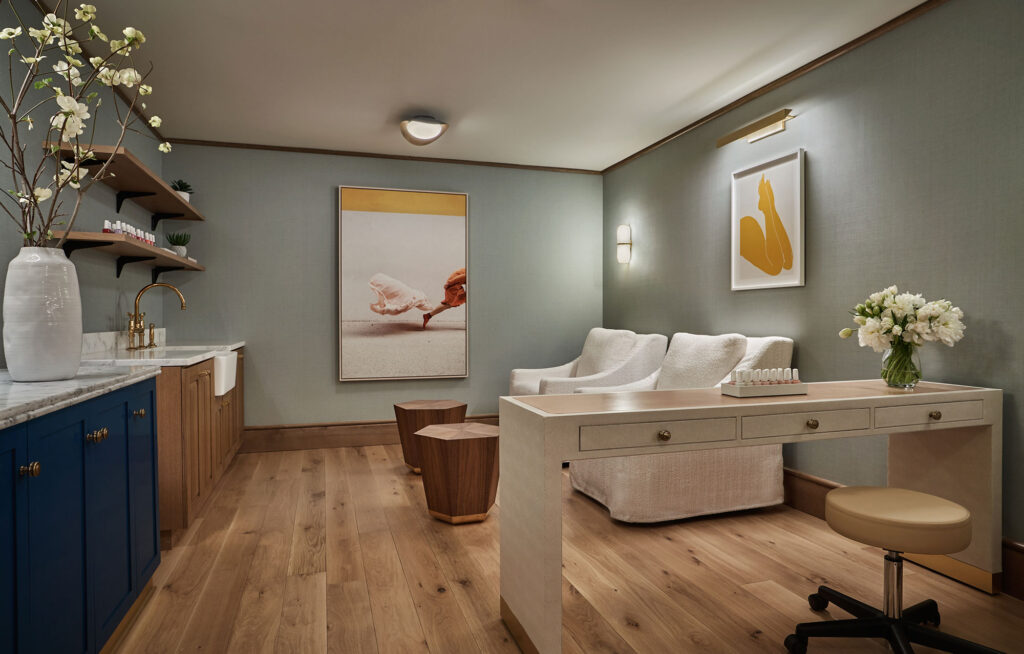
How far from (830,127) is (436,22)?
6.97 feet

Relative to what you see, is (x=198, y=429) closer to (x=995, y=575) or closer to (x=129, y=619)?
(x=129, y=619)

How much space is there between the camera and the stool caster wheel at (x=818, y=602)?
2.16 m

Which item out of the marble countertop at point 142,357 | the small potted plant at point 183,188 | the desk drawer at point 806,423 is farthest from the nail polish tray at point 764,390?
the small potted plant at point 183,188

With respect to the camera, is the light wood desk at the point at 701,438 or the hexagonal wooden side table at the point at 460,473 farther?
the hexagonal wooden side table at the point at 460,473

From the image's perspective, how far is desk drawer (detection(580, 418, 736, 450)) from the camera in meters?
1.79

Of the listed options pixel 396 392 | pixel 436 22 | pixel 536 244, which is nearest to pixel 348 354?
pixel 396 392

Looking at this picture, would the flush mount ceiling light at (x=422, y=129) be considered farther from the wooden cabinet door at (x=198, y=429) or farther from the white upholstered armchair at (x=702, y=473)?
the white upholstered armchair at (x=702, y=473)

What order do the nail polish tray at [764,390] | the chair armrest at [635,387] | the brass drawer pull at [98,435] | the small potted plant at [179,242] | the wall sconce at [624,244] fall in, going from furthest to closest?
the wall sconce at [624,244] < the small potted plant at [179,242] < the chair armrest at [635,387] < the nail polish tray at [764,390] < the brass drawer pull at [98,435]

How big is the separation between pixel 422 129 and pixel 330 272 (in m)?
1.54

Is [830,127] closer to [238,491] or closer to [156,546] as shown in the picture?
[156,546]

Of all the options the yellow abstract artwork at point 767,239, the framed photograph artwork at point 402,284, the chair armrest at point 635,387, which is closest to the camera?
the yellow abstract artwork at point 767,239

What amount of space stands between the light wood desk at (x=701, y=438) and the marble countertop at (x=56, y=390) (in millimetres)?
1241

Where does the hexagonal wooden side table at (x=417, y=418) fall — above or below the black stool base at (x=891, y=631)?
above

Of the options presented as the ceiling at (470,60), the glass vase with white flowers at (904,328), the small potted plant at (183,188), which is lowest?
the glass vase with white flowers at (904,328)
